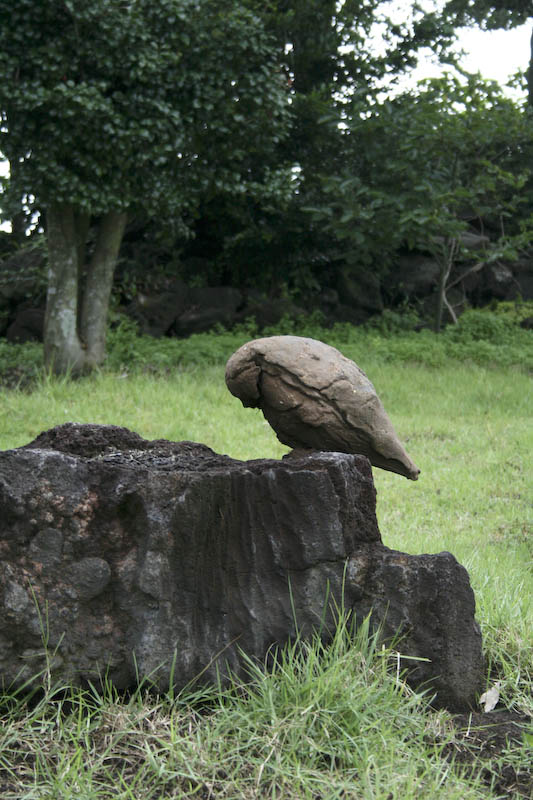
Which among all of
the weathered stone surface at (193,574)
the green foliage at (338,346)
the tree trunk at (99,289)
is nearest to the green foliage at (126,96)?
the tree trunk at (99,289)

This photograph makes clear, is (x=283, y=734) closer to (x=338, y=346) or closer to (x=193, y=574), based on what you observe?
(x=193, y=574)

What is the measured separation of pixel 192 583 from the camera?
8.39ft

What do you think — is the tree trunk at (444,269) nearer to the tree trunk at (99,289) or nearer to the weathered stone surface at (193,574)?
the tree trunk at (99,289)

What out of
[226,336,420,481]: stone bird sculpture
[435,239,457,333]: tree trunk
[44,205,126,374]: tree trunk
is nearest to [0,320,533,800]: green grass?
[226,336,420,481]: stone bird sculpture

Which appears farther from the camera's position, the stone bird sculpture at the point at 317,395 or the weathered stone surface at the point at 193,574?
the stone bird sculpture at the point at 317,395

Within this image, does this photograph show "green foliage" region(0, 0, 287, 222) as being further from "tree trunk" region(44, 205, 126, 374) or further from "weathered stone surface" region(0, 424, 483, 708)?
"weathered stone surface" region(0, 424, 483, 708)


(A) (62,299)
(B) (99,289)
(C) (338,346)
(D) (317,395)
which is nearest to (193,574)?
(D) (317,395)

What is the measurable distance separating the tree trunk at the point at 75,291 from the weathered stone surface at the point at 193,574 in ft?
22.1

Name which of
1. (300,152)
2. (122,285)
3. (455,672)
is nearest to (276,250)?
(300,152)

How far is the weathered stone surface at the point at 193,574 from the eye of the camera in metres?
2.47

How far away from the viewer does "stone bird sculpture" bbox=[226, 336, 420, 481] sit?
9.96 feet

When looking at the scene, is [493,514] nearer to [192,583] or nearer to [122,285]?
[192,583]

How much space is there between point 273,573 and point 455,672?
74cm

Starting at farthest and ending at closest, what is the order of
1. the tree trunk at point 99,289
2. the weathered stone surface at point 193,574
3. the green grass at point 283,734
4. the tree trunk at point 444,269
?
1. the tree trunk at point 444,269
2. the tree trunk at point 99,289
3. the weathered stone surface at point 193,574
4. the green grass at point 283,734
